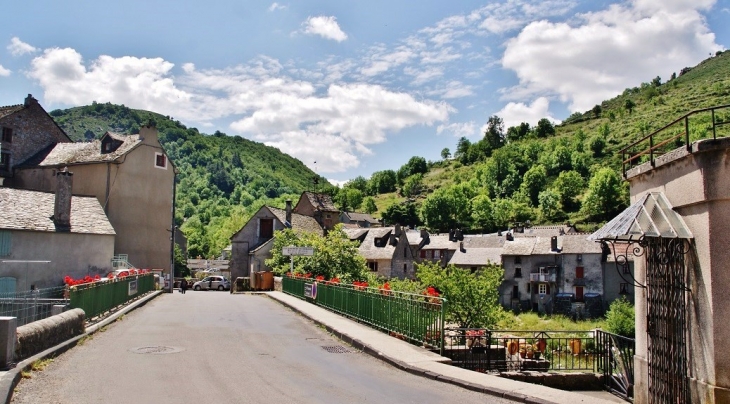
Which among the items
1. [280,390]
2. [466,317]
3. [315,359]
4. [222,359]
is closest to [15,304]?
[222,359]

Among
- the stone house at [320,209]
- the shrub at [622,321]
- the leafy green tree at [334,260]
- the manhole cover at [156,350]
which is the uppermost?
the stone house at [320,209]

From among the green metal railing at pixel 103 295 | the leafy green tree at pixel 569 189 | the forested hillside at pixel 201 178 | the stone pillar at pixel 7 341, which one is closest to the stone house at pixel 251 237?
the green metal railing at pixel 103 295

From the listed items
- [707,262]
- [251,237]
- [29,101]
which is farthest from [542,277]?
[707,262]

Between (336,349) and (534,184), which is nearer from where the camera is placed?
(336,349)

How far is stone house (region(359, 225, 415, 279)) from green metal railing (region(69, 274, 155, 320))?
39.3 m

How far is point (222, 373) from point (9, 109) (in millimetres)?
42254

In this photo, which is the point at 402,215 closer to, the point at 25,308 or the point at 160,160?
the point at 160,160

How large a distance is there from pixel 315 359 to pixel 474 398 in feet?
14.3

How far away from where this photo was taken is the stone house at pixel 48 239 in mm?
26484

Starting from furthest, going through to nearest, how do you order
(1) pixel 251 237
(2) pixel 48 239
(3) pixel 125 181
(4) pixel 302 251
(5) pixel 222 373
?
(1) pixel 251 237, (3) pixel 125 181, (4) pixel 302 251, (2) pixel 48 239, (5) pixel 222 373

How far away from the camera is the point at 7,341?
30.9ft

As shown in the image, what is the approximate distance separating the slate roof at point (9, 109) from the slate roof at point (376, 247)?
1467 inches

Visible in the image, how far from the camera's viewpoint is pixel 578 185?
13225 cm

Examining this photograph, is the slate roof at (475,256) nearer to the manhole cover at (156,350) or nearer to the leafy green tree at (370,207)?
the manhole cover at (156,350)
